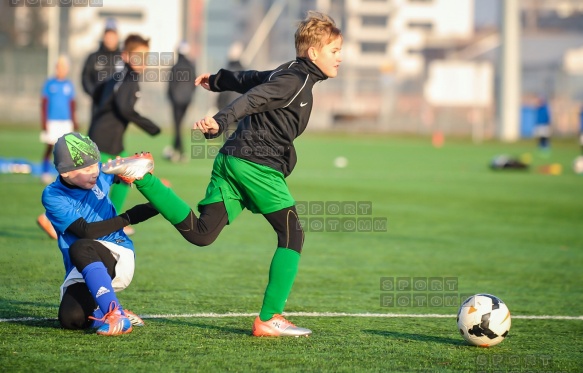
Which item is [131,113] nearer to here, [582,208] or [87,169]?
[87,169]

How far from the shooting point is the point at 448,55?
94938 mm

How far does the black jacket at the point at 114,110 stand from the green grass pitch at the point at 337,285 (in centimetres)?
119

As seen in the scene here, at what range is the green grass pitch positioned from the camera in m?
5.40

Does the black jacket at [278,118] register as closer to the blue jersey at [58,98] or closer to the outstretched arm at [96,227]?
the outstretched arm at [96,227]

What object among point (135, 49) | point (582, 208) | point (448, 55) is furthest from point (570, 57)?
point (135, 49)

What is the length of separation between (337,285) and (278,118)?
8.86 ft

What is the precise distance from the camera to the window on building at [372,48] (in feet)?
331

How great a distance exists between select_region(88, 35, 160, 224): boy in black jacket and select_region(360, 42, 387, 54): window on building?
301ft

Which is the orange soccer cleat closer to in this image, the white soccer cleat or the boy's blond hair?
the white soccer cleat

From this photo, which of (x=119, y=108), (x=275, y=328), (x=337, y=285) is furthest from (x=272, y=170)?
(x=119, y=108)

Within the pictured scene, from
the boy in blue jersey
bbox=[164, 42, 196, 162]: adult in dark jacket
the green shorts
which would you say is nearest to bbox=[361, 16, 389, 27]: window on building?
bbox=[164, 42, 196, 162]: adult in dark jacket

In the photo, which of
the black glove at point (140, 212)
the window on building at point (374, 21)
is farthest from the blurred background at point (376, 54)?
the black glove at point (140, 212)

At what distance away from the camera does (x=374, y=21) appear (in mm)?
101312

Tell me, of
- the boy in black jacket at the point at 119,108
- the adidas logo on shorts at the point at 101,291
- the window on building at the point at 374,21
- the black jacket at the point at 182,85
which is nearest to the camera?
the adidas logo on shorts at the point at 101,291
